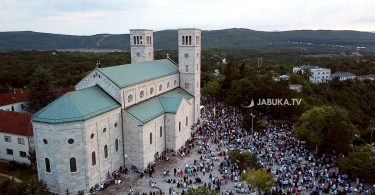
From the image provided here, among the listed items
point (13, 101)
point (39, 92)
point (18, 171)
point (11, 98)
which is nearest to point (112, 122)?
point (18, 171)

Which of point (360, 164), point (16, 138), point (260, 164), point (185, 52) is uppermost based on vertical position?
point (185, 52)

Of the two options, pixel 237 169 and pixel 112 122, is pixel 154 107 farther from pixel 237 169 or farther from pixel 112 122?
pixel 237 169

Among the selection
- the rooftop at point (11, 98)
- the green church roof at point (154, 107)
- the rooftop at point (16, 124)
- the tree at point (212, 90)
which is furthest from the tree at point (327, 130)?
the rooftop at point (11, 98)

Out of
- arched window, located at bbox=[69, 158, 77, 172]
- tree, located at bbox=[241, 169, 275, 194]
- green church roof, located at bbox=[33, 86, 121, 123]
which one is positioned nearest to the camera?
tree, located at bbox=[241, 169, 275, 194]

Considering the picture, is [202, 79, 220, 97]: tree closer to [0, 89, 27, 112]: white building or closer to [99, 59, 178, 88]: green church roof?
[99, 59, 178, 88]: green church roof

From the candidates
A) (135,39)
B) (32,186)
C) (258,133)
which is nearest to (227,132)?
(258,133)

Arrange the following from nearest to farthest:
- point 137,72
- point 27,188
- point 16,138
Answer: point 27,188, point 16,138, point 137,72

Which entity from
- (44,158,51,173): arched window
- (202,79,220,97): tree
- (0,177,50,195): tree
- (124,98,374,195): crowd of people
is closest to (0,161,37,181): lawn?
(44,158,51,173): arched window

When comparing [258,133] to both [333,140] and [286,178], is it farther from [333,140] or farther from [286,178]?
[286,178]
